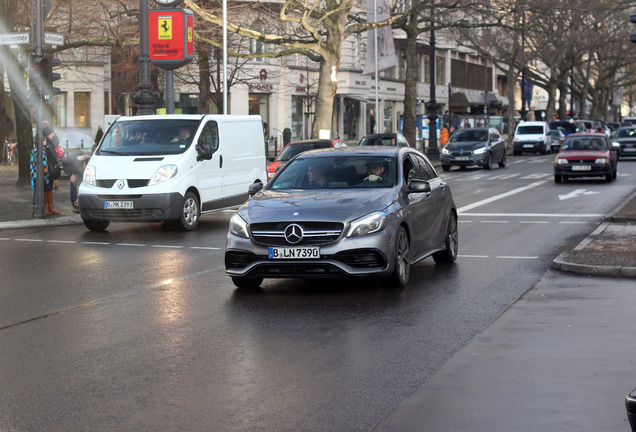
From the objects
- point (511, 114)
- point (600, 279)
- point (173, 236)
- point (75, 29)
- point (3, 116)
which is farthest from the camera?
point (511, 114)

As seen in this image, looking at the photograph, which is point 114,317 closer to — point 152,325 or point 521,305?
point 152,325

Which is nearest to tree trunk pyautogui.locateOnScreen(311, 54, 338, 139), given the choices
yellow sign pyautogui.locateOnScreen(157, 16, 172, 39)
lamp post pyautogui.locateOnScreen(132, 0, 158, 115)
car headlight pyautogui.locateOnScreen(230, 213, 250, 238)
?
yellow sign pyautogui.locateOnScreen(157, 16, 172, 39)

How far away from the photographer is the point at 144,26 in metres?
23.7

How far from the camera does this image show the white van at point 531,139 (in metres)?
58.7

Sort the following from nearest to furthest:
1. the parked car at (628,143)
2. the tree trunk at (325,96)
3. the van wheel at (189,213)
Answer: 1. the van wheel at (189,213)
2. the tree trunk at (325,96)
3. the parked car at (628,143)

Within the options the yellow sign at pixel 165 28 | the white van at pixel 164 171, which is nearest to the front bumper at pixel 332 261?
the white van at pixel 164 171

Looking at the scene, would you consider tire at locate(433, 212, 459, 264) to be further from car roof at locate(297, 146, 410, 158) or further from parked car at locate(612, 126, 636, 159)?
parked car at locate(612, 126, 636, 159)

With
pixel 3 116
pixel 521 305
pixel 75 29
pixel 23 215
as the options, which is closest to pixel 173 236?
pixel 23 215

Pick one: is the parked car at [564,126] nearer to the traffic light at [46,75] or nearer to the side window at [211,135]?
the side window at [211,135]

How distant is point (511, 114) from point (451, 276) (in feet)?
194

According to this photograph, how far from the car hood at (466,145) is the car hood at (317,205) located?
100 feet

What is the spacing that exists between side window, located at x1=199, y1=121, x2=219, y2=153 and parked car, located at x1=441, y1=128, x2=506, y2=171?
76.2ft

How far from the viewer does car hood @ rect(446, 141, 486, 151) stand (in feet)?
136

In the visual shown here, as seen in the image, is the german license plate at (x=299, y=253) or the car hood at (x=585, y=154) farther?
the car hood at (x=585, y=154)
